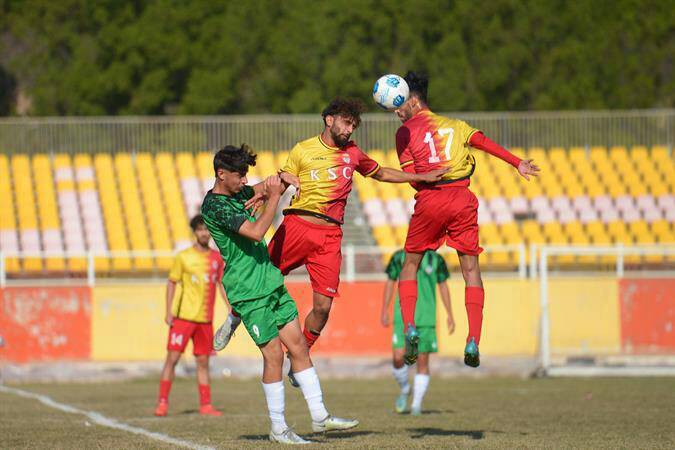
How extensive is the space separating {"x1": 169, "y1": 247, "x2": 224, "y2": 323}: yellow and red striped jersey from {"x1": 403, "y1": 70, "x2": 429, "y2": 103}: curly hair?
4.15 metres

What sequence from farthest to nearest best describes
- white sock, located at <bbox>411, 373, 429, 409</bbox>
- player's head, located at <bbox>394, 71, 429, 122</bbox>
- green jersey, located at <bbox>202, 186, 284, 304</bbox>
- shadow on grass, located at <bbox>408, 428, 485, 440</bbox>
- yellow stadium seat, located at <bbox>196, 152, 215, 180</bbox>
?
yellow stadium seat, located at <bbox>196, 152, 215, 180</bbox> → white sock, located at <bbox>411, 373, 429, 409</bbox> → player's head, located at <bbox>394, 71, 429, 122</bbox> → shadow on grass, located at <bbox>408, 428, 485, 440</bbox> → green jersey, located at <bbox>202, 186, 284, 304</bbox>

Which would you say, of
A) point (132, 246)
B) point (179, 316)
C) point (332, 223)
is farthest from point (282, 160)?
point (332, 223)

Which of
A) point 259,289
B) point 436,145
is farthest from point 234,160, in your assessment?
point 436,145

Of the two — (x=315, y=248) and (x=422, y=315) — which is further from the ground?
(x=315, y=248)

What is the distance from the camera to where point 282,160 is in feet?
93.1

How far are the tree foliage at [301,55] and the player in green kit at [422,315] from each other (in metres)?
20.9

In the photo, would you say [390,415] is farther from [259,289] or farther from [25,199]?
[25,199]

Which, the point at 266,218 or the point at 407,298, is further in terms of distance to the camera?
the point at 407,298

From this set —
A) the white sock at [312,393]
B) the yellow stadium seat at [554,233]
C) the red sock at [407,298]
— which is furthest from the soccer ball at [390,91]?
the yellow stadium seat at [554,233]

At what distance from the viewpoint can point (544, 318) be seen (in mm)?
20203

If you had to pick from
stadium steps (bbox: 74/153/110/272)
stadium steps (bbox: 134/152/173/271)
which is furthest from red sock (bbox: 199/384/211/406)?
stadium steps (bbox: 74/153/110/272)

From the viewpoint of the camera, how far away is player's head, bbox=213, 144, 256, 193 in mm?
9375

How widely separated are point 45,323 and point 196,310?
6.82 meters

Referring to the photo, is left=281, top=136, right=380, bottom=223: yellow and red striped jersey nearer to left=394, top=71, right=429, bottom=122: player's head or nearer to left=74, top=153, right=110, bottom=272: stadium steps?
left=394, top=71, right=429, bottom=122: player's head
